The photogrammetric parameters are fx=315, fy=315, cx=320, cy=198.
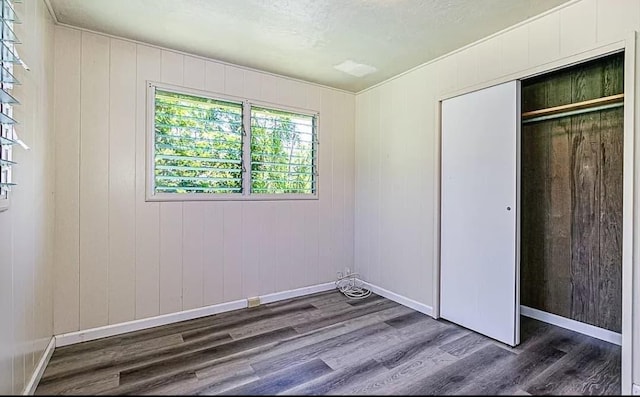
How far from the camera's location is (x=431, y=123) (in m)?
3.09

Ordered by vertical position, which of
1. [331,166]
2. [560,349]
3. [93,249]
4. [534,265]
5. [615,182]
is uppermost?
[331,166]

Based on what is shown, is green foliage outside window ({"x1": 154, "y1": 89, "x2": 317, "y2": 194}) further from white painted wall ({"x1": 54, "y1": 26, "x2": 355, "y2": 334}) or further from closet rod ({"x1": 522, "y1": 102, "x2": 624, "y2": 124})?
closet rod ({"x1": 522, "y1": 102, "x2": 624, "y2": 124})

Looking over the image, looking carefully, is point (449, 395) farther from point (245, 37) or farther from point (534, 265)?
point (534, 265)

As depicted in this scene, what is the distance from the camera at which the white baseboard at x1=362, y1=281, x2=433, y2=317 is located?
10.3ft

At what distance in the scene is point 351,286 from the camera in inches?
157

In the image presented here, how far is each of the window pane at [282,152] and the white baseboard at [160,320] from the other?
1.16 meters

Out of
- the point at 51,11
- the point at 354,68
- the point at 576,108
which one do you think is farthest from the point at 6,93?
the point at 576,108

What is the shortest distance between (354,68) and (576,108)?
6.51 ft

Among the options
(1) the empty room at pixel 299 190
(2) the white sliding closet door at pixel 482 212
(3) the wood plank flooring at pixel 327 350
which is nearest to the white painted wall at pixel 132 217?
(1) the empty room at pixel 299 190

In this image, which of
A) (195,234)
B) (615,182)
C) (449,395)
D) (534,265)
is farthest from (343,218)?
(449,395)

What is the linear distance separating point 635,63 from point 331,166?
107 inches

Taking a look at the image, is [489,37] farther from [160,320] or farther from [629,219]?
[160,320]

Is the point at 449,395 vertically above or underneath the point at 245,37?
underneath

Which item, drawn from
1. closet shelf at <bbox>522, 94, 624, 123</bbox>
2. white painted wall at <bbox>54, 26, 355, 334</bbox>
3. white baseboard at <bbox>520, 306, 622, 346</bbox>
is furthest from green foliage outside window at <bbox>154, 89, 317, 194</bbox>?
white baseboard at <bbox>520, 306, 622, 346</bbox>
